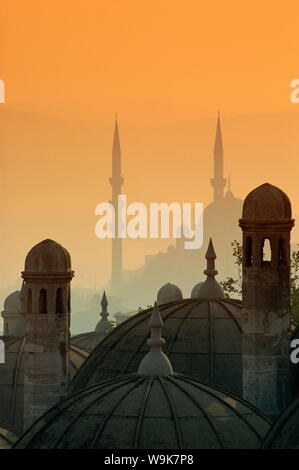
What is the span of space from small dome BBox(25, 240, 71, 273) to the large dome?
12.2ft

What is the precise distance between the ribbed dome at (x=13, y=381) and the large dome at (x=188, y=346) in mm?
10365

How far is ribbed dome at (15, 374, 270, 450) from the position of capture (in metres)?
58.5

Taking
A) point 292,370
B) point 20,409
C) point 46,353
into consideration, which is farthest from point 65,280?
point 20,409

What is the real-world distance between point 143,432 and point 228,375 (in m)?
10.9

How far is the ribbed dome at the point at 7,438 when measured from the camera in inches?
2704

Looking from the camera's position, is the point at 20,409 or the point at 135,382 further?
the point at 20,409

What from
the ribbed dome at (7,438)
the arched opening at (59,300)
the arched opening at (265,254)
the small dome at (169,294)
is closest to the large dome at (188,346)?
the ribbed dome at (7,438)

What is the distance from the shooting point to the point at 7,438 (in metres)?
69.7

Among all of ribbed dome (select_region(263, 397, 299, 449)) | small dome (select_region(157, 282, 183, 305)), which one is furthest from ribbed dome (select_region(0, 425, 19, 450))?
small dome (select_region(157, 282, 183, 305))

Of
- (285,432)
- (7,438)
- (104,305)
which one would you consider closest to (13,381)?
(104,305)

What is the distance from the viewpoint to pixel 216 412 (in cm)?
5981

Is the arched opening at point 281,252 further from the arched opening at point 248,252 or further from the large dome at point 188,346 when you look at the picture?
the large dome at point 188,346

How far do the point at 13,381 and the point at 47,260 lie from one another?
17.2 m

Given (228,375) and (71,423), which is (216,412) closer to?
(71,423)
